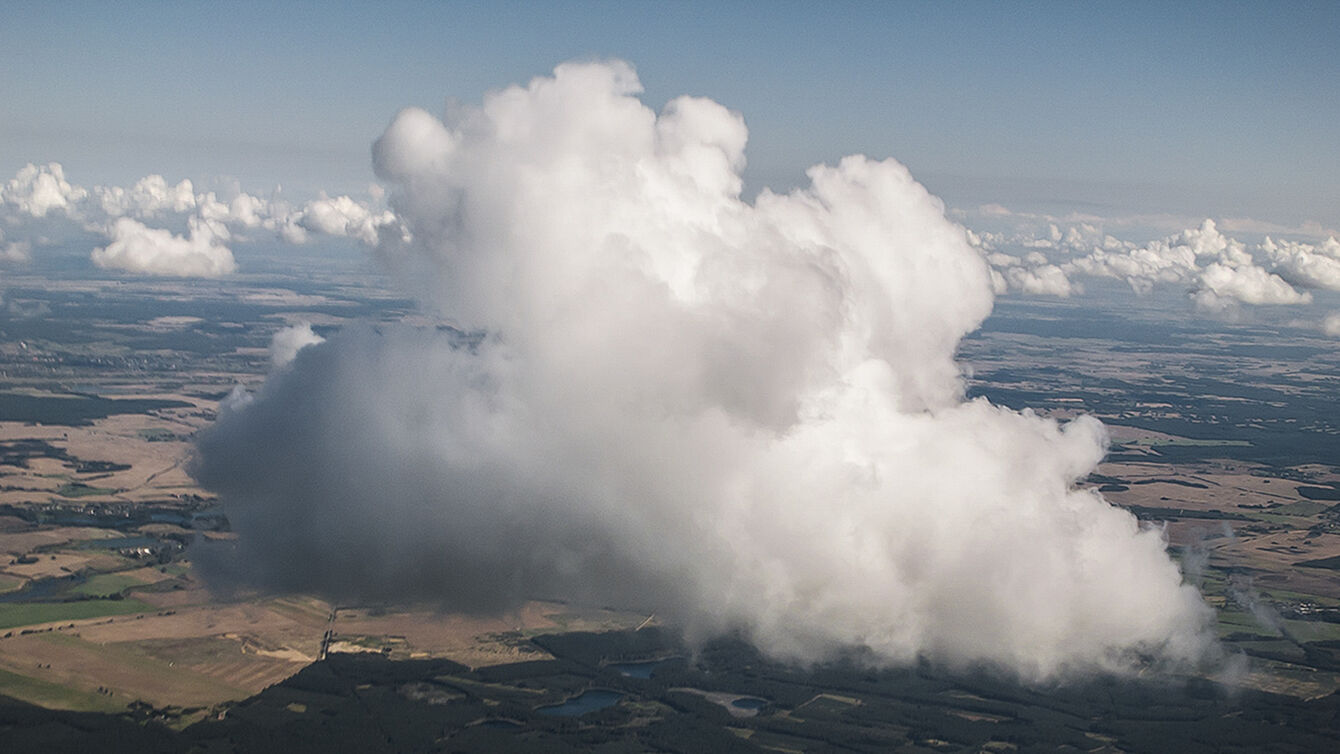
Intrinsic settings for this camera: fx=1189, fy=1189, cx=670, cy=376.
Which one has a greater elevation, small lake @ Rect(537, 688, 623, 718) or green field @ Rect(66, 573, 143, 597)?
small lake @ Rect(537, 688, 623, 718)

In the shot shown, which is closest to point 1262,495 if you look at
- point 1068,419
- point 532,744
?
point 1068,419

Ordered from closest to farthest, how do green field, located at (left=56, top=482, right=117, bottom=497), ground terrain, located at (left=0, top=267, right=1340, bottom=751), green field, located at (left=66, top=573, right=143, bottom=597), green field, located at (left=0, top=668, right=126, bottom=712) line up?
ground terrain, located at (left=0, top=267, right=1340, bottom=751)
green field, located at (left=0, top=668, right=126, bottom=712)
green field, located at (left=66, top=573, right=143, bottom=597)
green field, located at (left=56, top=482, right=117, bottom=497)

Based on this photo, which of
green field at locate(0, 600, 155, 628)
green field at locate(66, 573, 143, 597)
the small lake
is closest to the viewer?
the small lake

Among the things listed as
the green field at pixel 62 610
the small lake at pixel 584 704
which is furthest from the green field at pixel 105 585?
the small lake at pixel 584 704

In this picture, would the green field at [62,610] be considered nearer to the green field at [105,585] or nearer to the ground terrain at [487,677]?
the ground terrain at [487,677]

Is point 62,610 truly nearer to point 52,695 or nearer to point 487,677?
point 52,695

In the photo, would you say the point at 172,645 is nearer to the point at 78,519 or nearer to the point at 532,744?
the point at 532,744

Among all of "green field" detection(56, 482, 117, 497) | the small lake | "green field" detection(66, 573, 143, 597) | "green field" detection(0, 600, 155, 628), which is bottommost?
"green field" detection(0, 600, 155, 628)

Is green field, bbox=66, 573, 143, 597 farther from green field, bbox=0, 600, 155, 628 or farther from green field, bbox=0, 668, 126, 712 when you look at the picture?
green field, bbox=0, 668, 126, 712

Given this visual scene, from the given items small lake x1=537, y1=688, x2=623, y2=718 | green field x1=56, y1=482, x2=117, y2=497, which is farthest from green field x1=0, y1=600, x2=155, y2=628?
green field x1=56, y1=482, x2=117, y2=497
